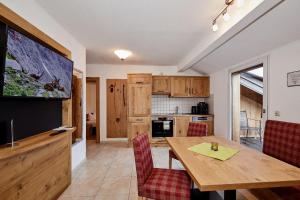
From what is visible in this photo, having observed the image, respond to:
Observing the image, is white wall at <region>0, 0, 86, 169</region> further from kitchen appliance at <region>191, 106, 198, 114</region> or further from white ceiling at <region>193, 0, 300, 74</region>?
kitchen appliance at <region>191, 106, 198, 114</region>

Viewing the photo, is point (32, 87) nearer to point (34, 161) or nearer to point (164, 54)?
point (34, 161)

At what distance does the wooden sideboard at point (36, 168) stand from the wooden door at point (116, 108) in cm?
280

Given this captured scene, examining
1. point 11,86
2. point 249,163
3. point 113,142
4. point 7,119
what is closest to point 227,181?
point 249,163

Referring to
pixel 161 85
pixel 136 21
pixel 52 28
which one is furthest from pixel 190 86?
pixel 52 28

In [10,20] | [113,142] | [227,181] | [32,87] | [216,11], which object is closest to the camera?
[227,181]

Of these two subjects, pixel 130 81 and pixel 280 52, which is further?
pixel 130 81

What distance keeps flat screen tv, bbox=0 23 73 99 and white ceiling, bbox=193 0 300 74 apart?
8.39 ft

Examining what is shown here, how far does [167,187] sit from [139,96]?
3300 millimetres

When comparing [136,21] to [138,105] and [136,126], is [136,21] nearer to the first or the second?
[138,105]

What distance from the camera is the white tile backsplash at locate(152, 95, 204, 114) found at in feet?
17.6

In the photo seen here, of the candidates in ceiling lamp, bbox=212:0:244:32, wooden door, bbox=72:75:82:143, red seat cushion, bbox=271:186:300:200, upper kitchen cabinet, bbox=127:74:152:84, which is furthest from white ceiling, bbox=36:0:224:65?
red seat cushion, bbox=271:186:300:200

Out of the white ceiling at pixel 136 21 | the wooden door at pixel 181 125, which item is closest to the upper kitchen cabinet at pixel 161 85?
the wooden door at pixel 181 125

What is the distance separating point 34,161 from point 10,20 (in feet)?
4.40

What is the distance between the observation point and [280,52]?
2.56 meters
